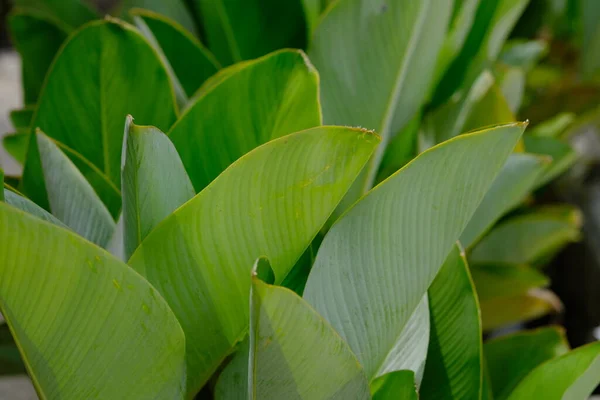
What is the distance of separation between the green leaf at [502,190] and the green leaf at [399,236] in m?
0.19

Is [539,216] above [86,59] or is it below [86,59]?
below

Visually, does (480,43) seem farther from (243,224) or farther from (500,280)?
(243,224)

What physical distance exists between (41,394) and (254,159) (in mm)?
154

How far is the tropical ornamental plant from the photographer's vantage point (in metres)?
0.27

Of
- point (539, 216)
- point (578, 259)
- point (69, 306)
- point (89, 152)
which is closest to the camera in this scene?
point (69, 306)

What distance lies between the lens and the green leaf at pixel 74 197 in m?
0.36

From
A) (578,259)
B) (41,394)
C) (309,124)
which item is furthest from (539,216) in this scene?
(41,394)

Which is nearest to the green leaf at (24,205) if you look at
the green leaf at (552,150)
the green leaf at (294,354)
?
the green leaf at (294,354)

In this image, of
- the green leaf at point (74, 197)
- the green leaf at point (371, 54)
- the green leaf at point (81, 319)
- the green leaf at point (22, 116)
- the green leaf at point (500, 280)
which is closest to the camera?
the green leaf at point (81, 319)

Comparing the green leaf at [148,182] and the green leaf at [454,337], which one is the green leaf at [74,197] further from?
the green leaf at [454,337]

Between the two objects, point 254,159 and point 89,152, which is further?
point 89,152

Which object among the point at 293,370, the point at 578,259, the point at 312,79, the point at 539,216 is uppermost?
the point at 312,79

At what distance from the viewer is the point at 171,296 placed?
0.32 metres

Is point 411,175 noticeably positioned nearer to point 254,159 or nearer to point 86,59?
point 254,159
